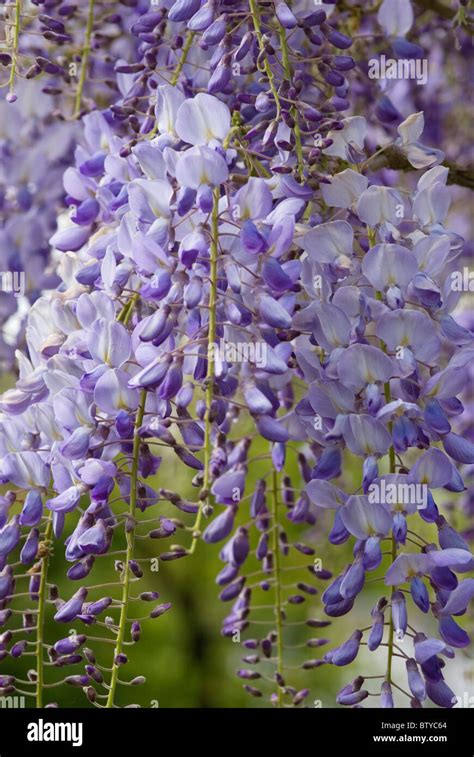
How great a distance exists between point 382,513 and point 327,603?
0.25ft

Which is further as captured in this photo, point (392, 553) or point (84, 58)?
point (84, 58)

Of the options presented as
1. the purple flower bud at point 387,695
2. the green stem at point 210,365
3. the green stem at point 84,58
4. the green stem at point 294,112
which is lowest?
the purple flower bud at point 387,695

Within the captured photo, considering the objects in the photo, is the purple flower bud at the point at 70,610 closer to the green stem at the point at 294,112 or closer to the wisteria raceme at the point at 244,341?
the wisteria raceme at the point at 244,341

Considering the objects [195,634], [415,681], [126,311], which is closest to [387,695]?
[415,681]

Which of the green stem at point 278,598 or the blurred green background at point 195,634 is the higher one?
the green stem at point 278,598

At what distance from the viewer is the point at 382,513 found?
0.62 metres

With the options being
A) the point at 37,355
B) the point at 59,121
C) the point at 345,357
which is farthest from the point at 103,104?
the point at 345,357

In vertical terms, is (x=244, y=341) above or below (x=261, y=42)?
below

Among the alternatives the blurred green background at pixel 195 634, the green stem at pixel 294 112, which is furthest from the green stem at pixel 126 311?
the blurred green background at pixel 195 634

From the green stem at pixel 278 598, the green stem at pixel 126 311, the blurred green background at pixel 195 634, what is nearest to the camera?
the green stem at pixel 126 311

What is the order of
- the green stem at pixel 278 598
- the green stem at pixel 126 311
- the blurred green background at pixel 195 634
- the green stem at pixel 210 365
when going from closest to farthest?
the green stem at pixel 210 365 → the green stem at pixel 126 311 → the green stem at pixel 278 598 → the blurred green background at pixel 195 634

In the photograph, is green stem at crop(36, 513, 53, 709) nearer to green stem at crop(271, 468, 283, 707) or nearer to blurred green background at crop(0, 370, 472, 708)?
green stem at crop(271, 468, 283, 707)
